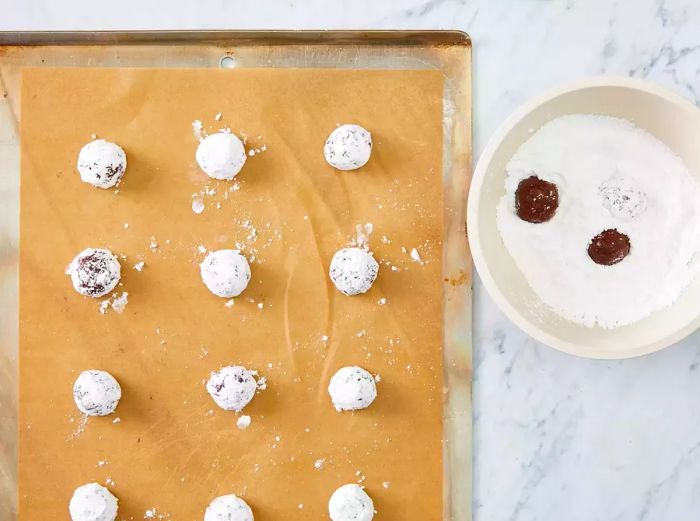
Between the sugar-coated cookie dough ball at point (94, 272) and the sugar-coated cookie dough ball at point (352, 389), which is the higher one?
the sugar-coated cookie dough ball at point (94, 272)

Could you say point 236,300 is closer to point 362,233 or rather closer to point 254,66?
point 362,233

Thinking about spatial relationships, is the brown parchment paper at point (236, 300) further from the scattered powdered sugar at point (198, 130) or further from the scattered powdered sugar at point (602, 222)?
the scattered powdered sugar at point (602, 222)

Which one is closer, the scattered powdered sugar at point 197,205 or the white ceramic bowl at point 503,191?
the white ceramic bowl at point 503,191

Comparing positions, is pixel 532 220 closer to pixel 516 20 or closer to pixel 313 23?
pixel 516 20

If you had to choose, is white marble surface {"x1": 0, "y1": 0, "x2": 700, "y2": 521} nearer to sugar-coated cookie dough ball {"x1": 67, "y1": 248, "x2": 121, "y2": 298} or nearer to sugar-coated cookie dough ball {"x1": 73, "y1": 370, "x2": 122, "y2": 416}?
sugar-coated cookie dough ball {"x1": 67, "y1": 248, "x2": 121, "y2": 298}

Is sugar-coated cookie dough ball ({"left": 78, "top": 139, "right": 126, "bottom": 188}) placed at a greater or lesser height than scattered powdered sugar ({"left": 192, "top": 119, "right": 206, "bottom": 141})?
lesser

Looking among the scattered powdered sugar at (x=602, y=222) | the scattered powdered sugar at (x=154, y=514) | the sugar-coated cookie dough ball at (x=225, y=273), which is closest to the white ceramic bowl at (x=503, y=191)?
the scattered powdered sugar at (x=602, y=222)

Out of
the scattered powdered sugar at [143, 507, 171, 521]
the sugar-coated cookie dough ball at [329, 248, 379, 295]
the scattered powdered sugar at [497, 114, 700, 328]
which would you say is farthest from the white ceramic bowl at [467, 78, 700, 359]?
the scattered powdered sugar at [143, 507, 171, 521]
